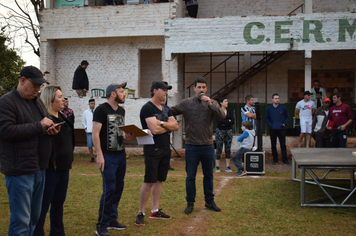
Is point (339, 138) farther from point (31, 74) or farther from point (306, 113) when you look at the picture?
point (31, 74)

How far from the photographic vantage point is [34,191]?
4098mm

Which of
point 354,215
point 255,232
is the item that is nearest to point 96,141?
point 255,232

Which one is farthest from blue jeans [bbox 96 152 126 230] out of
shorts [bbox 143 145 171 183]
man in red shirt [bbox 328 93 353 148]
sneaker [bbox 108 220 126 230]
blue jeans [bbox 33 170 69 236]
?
man in red shirt [bbox 328 93 353 148]

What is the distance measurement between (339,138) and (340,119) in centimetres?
56

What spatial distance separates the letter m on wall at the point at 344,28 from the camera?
1383 cm

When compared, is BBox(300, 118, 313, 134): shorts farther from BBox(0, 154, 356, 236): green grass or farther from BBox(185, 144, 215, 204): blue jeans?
BBox(185, 144, 215, 204): blue jeans

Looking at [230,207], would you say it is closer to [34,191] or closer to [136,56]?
[34,191]

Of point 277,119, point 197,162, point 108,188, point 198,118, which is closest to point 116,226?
point 108,188

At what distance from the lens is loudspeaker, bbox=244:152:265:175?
10273 millimetres

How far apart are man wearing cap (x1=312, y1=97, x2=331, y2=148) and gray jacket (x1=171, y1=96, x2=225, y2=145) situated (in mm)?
5990

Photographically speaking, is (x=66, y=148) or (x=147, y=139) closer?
(x=66, y=148)

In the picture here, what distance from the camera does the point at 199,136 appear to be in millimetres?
6422

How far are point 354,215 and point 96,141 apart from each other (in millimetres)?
4329

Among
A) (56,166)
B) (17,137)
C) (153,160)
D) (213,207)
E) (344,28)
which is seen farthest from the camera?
(344,28)
